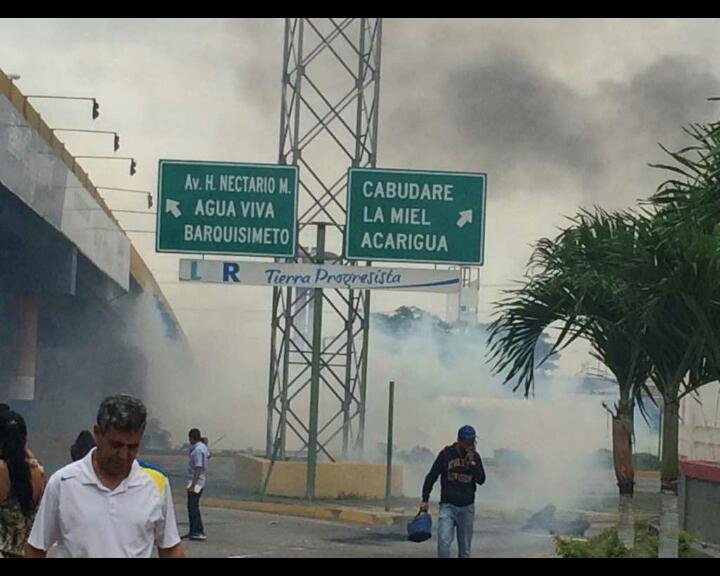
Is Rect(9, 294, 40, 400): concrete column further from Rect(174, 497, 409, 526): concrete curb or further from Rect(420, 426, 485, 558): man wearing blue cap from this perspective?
Rect(420, 426, 485, 558): man wearing blue cap

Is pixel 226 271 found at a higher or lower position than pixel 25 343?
higher

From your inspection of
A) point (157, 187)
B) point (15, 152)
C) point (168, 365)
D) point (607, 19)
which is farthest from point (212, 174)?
point (168, 365)

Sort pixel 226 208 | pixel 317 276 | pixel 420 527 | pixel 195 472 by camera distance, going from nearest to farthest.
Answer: pixel 420 527 → pixel 195 472 → pixel 226 208 → pixel 317 276

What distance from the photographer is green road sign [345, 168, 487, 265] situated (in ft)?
65.5

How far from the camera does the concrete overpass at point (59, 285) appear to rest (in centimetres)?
2225

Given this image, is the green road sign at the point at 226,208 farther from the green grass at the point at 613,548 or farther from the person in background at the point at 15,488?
the person in background at the point at 15,488

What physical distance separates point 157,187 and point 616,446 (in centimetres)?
721

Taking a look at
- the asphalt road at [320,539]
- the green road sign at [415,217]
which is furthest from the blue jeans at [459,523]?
the green road sign at [415,217]

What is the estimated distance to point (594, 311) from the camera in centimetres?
1525

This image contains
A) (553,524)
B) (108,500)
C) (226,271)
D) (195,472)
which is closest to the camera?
(108,500)

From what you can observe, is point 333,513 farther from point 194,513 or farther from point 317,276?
point 194,513

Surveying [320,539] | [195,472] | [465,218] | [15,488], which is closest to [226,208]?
[465,218]

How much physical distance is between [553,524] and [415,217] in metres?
4.80

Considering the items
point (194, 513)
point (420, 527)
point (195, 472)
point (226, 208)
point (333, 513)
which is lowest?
point (333, 513)
